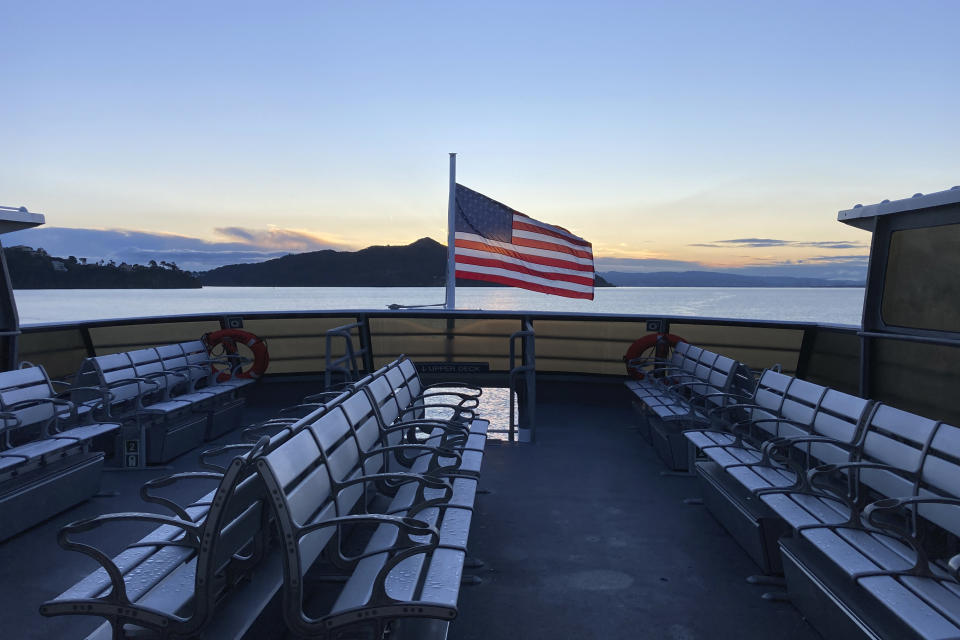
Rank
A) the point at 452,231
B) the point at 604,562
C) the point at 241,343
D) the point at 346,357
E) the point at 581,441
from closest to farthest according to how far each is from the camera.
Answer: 1. the point at 604,562
2. the point at 581,441
3. the point at 346,357
4. the point at 241,343
5. the point at 452,231

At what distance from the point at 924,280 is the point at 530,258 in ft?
20.1

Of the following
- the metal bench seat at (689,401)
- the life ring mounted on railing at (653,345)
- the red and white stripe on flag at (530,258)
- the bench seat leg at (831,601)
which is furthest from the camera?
the red and white stripe on flag at (530,258)

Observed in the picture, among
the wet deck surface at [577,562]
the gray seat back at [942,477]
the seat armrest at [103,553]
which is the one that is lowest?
the wet deck surface at [577,562]

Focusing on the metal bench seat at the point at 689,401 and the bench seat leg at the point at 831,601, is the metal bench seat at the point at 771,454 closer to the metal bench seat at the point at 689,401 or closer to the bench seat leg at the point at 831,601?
the bench seat leg at the point at 831,601

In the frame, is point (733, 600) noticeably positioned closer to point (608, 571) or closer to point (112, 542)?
point (608, 571)

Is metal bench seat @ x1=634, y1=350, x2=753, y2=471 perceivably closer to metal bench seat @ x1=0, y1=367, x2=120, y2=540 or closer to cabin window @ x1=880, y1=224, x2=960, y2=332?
cabin window @ x1=880, y1=224, x2=960, y2=332

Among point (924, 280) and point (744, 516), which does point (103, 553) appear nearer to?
point (744, 516)

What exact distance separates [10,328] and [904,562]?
635cm

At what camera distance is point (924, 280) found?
4.41 m

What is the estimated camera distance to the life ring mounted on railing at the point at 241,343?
726 centimetres

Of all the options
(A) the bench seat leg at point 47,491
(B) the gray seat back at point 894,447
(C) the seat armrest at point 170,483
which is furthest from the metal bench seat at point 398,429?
(A) the bench seat leg at point 47,491

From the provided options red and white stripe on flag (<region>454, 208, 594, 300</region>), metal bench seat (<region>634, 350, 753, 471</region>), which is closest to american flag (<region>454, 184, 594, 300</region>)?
red and white stripe on flag (<region>454, 208, 594, 300</region>)

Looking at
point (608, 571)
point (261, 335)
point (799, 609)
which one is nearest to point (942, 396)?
point (799, 609)

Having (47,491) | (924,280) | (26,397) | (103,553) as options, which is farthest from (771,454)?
(26,397)
